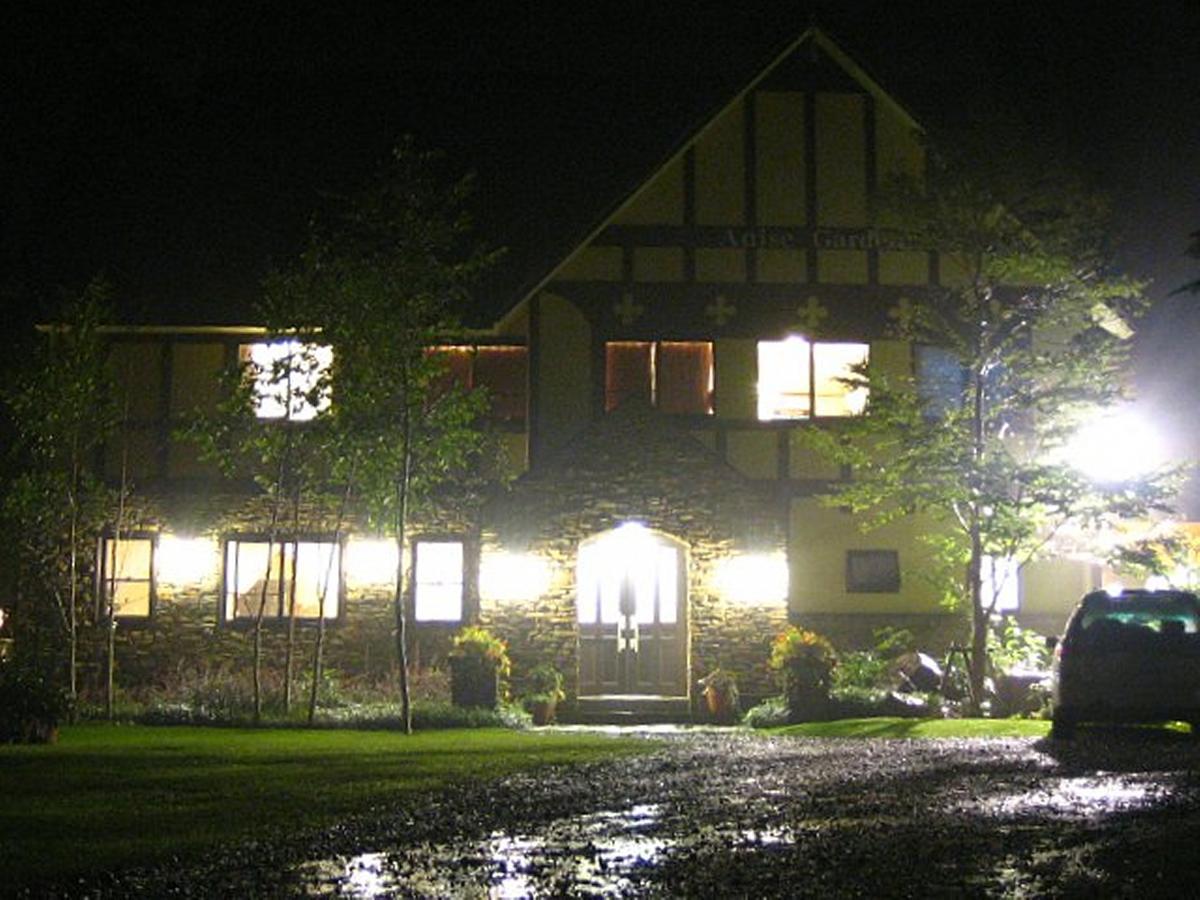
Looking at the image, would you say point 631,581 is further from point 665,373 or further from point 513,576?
point 665,373

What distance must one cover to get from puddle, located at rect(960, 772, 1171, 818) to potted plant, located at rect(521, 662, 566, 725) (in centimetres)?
1090

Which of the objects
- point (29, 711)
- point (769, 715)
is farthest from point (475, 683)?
point (29, 711)

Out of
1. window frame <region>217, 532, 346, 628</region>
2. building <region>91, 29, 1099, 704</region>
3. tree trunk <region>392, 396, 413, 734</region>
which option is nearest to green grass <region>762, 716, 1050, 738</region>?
building <region>91, 29, 1099, 704</region>

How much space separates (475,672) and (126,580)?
6974mm

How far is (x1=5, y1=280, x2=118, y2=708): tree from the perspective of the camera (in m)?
21.9

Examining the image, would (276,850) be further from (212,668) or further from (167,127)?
(167,127)

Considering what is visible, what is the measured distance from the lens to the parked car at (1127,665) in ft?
54.5

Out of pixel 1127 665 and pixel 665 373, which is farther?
pixel 665 373

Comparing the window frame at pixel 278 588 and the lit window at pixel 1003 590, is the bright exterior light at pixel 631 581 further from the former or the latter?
the lit window at pixel 1003 590

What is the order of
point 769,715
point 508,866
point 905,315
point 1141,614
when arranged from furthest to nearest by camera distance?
1. point 905,315
2. point 769,715
3. point 1141,614
4. point 508,866

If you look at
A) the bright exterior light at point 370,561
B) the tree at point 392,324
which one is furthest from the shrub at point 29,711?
the bright exterior light at point 370,561

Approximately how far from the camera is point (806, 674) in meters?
22.3

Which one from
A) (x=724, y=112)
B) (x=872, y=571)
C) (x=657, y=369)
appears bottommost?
(x=872, y=571)

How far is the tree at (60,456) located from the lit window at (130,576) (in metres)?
0.73
